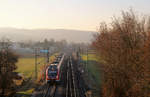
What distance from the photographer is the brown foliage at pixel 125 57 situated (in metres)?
13.0

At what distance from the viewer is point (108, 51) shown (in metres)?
17.9

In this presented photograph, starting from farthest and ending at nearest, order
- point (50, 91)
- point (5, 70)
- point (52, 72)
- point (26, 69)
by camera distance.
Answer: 1. point (26, 69)
2. point (52, 72)
3. point (50, 91)
4. point (5, 70)

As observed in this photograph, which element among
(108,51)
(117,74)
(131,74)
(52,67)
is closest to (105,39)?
(108,51)

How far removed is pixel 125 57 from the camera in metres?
15.4

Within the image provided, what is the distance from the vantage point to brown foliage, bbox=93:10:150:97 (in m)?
13.0

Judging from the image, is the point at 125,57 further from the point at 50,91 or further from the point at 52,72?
the point at 52,72

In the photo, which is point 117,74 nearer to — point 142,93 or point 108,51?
point 108,51

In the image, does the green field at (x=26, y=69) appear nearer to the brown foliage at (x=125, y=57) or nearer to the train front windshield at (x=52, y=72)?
the train front windshield at (x=52, y=72)

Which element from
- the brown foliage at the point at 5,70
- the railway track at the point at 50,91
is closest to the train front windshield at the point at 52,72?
the railway track at the point at 50,91

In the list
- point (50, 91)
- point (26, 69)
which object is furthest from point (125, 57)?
point (26, 69)

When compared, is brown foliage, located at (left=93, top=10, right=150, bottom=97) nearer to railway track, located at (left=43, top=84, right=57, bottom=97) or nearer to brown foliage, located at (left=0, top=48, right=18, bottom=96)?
railway track, located at (left=43, top=84, right=57, bottom=97)

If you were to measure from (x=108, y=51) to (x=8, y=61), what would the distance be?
1249 cm

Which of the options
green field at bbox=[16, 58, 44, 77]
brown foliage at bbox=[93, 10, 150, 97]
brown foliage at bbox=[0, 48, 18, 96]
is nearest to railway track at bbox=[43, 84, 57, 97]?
brown foliage at bbox=[0, 48, 18, 96]

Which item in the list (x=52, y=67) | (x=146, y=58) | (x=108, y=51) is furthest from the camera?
(x=52, y=67)
